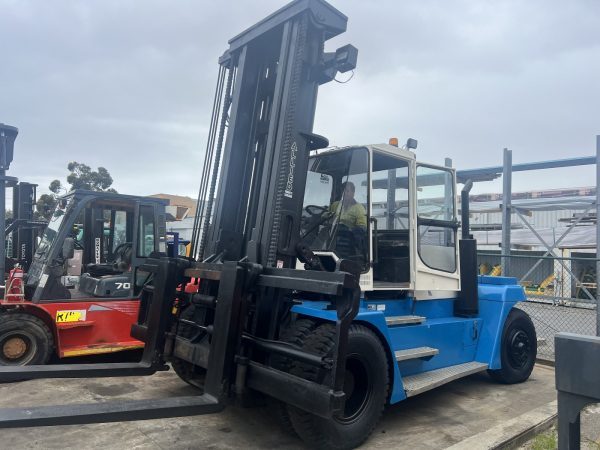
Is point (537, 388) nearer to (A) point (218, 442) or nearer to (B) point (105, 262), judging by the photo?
(A) point (218, 442)

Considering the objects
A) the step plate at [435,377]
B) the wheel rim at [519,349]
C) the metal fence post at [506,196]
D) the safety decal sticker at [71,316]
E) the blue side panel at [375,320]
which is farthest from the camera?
the metal fence post at [506,196]

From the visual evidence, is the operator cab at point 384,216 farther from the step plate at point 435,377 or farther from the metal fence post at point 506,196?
the metal fence post at point 506,196

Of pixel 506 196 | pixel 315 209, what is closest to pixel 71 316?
pixel 315 209

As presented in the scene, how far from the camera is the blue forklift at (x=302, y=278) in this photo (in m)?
3.51

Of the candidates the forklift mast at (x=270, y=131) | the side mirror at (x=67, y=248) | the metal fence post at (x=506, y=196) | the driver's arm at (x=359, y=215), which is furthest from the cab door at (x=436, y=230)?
the side mirror at (x=67, y=248)

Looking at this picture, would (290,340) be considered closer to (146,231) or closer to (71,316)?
(71,316)

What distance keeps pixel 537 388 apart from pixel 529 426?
190cm

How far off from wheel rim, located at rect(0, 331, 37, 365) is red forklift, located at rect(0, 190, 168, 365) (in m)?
0.01

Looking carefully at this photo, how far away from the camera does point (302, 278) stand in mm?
3494

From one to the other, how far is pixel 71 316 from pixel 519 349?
5.80m

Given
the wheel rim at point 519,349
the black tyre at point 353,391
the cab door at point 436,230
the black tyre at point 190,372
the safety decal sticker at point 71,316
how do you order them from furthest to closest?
the wheel rim at point 519,349
the safety decal sticker at point 71,316
the cab door at point 436,230
the black tyre at point 190,372
the black tyre at point 353,391

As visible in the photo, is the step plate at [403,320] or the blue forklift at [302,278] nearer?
the blue forklift at [302,278]

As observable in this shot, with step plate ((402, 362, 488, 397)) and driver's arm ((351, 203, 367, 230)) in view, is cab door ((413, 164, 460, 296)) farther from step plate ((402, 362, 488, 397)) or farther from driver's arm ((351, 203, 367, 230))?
step plate ((402, 362, 488, 397))

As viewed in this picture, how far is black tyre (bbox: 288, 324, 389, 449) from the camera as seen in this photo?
145 inches
